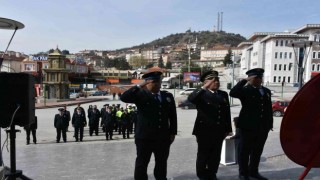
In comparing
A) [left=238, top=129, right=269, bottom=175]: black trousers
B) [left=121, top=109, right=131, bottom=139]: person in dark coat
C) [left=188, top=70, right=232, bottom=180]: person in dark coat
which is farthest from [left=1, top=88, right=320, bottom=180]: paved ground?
[left=121, top=109, right=131, bottom=139]: person in dark coat

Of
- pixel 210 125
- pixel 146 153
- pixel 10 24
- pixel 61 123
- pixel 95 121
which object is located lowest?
pixel 95 121

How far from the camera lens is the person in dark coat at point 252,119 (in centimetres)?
512

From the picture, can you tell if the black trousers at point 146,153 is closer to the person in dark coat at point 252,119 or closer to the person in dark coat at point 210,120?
the person in dark coat at point 210,120

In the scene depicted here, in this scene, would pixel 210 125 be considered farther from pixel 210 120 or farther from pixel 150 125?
pixel 150 125

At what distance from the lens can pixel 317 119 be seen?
212 centimetres

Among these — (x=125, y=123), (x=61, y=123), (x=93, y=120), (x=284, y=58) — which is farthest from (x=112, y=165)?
(x=284, y=58)

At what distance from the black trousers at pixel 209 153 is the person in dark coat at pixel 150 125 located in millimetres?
676

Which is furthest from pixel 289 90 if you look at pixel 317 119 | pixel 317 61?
pixel 317 119

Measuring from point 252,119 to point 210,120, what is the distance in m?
0.75

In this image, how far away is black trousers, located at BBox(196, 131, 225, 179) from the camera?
4.94m

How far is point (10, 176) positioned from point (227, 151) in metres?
4.36

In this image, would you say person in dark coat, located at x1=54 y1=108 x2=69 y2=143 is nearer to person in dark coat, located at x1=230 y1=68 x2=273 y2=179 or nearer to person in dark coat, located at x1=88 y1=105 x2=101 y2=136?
person in dark coat, located at x1=88 y1=105 x2=101 y2=136

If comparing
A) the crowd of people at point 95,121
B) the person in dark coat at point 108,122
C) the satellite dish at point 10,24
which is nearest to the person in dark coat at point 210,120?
the satellite dish at point 10,24

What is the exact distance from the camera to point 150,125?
14.7 ft
